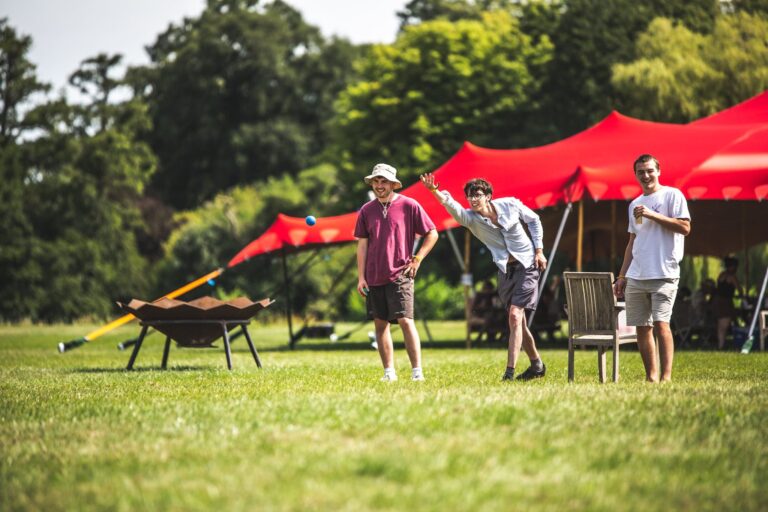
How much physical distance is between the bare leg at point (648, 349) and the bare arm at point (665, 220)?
88 centimetres

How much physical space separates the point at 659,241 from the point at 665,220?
0.26m

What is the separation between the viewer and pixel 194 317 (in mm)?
12453

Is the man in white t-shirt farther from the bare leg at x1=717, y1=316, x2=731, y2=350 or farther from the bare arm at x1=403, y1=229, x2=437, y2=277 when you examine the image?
the bare leg at x1=717, y1=316, x2=731, y2=350

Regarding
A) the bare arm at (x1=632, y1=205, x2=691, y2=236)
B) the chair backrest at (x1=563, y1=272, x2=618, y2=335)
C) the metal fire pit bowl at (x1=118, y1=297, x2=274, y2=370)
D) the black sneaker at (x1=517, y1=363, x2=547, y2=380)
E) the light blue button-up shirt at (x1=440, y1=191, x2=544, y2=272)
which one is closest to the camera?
the bare arm at (x1=632, y1=205, x2=691, y2=236)

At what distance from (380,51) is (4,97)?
1531cm

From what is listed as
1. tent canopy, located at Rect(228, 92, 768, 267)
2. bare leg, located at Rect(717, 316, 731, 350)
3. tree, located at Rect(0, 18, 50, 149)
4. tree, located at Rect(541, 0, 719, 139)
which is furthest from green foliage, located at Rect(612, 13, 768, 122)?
tree, located at Rect(0, 18, 50, 149)

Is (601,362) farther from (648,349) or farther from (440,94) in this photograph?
(440,94)

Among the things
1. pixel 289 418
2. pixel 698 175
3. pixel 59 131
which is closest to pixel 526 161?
pixel 698 175

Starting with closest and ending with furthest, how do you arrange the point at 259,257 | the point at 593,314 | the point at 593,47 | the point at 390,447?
the point at 390,447, the point at 593,314, the point at 593,47, the point at 259,257

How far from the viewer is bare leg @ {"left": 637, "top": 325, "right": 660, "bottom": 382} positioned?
30.4 feet

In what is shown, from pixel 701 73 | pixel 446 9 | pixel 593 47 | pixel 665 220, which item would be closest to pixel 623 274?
pixel 665 220

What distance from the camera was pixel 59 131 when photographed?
1754 inches

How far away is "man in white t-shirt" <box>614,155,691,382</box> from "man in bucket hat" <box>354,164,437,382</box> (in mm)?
1801

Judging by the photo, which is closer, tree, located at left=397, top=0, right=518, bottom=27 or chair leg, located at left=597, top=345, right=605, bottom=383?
chair leg, located at left=597, top=345, right=605, bottom=383
